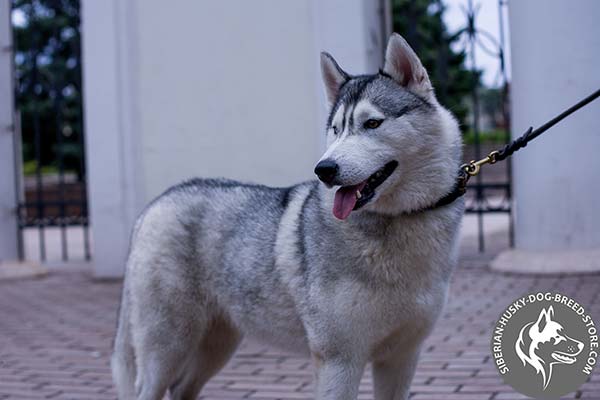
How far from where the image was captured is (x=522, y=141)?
3906mm

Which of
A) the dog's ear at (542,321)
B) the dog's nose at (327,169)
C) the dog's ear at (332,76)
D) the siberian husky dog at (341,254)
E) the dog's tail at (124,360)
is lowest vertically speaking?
the dog's tail at (124,360)

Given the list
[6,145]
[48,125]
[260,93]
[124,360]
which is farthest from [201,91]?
[48,125]

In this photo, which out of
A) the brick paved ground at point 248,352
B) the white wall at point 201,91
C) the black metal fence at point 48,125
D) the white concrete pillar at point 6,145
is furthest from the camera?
the black metal fence at point 48,125

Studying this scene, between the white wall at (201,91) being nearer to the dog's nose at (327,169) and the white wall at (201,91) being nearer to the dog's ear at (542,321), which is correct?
the dog's ear at (542,321)

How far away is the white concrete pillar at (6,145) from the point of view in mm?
10586

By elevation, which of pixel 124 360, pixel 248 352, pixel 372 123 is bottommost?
pixel 248 352

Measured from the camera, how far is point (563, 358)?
4176 millimetres

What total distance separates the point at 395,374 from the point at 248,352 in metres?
2.59

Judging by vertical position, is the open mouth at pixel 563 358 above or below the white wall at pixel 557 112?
below

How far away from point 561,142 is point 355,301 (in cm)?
544

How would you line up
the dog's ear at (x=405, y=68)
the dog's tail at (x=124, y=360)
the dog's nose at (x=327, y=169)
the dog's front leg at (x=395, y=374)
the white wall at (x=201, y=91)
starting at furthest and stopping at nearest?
the white wall at (x=201, y=91) → the dog's tail at (x=124, y=360) → the dog's front leg at (x=395, y=374) → the dog's ear at (x=405, y=68) → the dog's nose at (x=327, y=169)

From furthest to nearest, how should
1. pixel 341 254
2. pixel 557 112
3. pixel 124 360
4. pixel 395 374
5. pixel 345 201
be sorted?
1. pixel 557 112
2. pixel 124 360
3. pixel 395 374
4. pixel 341 254
5. pixel 345 201

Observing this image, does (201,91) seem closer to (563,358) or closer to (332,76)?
(332,76)

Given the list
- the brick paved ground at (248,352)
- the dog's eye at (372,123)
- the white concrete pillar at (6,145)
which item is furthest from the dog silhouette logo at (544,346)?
the white concrete pillar at (6,145)
